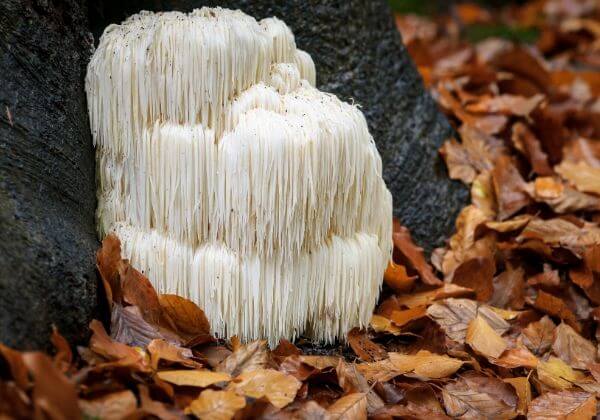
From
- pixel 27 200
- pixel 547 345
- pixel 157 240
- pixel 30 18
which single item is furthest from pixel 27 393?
pixel 547 345

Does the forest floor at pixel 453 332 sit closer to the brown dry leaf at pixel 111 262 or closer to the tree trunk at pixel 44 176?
the brown dry leaf at pixel 111 262

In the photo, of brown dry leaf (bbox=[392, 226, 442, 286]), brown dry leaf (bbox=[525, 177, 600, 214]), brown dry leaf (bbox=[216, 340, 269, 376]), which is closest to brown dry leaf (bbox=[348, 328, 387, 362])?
brown dry leaf (bbox=[216, 340, 269, 376])

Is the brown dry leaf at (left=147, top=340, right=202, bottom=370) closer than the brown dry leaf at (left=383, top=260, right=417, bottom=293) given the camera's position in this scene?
Yes

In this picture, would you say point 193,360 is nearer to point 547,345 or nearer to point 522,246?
point 547,345

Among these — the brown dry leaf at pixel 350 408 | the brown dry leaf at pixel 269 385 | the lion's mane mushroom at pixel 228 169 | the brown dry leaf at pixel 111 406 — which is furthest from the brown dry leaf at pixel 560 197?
the brown dry leaf at pixel 111 406

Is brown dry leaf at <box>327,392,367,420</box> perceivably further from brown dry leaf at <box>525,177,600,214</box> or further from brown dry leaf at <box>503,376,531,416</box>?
brown dry leaf at <box>525,177,600,214</box>

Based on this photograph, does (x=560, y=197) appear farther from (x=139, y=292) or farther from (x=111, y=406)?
(x=111, y=406)
